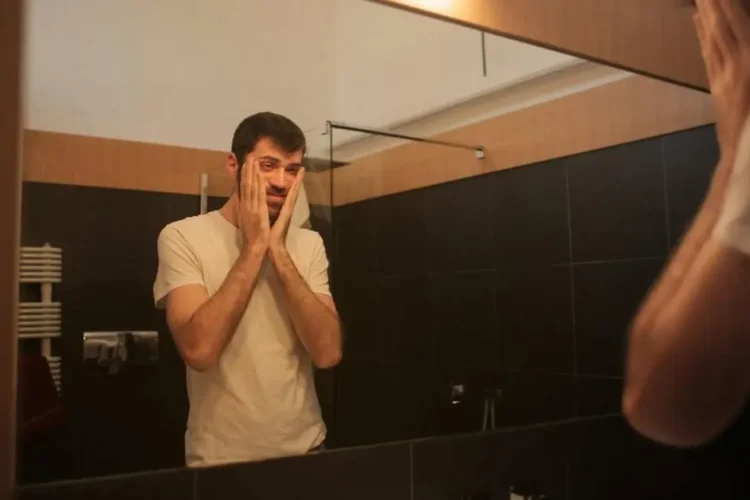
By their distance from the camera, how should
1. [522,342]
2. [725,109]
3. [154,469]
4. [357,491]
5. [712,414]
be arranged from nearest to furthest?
[712,414] → [725,109] → [154,469] → [357,491] → [522,342]

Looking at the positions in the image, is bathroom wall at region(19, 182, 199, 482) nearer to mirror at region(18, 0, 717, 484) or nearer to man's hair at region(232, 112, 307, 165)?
mirror at region(18, 0, 717, 484)

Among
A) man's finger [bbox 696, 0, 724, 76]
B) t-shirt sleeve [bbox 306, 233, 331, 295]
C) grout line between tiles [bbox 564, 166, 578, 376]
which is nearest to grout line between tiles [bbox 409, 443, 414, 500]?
t-shirt sleeve [bbox 306, 233, 331, 295]

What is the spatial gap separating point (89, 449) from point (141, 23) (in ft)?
2.37

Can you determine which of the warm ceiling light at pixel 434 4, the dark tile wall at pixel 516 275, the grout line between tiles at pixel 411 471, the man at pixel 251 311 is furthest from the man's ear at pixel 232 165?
the grout line between tiles at pixel 411 471

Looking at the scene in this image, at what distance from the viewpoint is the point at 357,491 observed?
1.06 m

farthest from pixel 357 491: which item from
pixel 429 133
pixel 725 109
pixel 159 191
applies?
pixel 429 133

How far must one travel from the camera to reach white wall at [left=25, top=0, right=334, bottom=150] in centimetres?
107

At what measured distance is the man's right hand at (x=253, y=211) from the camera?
1.11m

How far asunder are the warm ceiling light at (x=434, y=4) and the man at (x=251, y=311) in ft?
1.06

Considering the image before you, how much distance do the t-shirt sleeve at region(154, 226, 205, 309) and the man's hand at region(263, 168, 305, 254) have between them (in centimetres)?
13


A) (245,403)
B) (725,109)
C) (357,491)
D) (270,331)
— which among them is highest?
(725,109)

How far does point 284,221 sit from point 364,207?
1.11 ft

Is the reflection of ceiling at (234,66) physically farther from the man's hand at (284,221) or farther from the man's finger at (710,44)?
the man's finger at (710,44)

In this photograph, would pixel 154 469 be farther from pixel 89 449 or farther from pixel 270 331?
pixel 270 331
